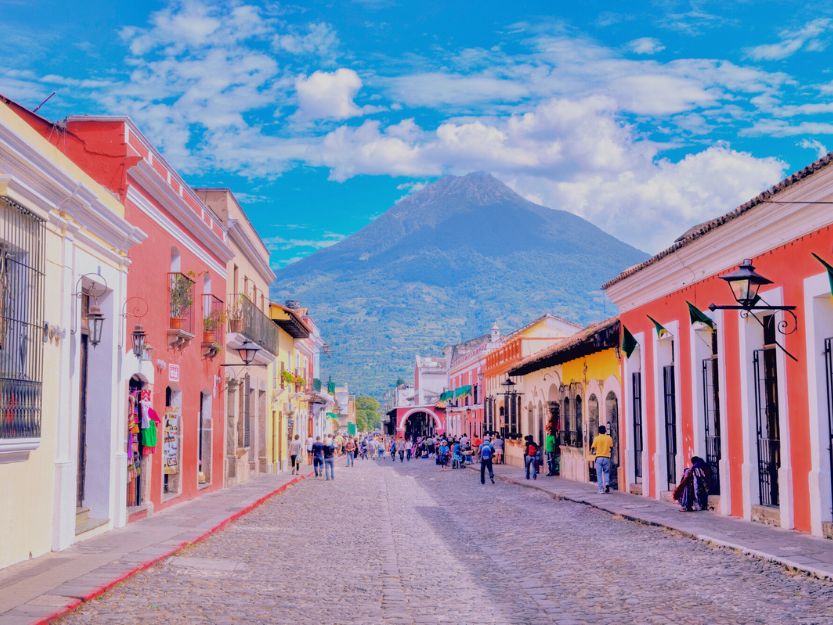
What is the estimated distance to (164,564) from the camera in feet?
35.0

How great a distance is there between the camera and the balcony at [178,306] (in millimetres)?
17359

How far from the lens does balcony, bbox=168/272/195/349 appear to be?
17.4 m

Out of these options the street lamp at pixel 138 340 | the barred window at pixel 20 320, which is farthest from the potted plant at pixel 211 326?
the barred window at pixel 20 320

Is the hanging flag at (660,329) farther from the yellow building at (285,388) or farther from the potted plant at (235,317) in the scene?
the yellow building at (285,388)

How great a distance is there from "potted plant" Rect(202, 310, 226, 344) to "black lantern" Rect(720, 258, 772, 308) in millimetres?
11435

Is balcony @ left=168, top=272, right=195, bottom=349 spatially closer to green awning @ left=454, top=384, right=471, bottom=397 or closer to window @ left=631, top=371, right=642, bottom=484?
window @ left=631, top=371, right=642, bottom=484

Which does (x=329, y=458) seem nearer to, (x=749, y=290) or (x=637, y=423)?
(x=637, y=423)

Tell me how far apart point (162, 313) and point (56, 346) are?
5.69m

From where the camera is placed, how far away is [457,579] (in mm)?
9680

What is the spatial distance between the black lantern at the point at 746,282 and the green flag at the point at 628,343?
8.11 meters

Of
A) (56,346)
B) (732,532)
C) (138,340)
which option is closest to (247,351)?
(138,340)

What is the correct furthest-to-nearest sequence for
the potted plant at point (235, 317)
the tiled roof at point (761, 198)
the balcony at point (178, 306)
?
the potted plant at point (235, 317) → the balcony at point (178, 306) → the tiled roof at point (761, 198)

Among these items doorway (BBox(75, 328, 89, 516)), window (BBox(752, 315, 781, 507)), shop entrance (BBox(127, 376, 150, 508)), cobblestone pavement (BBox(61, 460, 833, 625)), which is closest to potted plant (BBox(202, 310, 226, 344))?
shop entrance (BBox(127, 376, 150, 508))

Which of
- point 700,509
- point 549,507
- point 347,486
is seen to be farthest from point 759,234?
point 347,486
